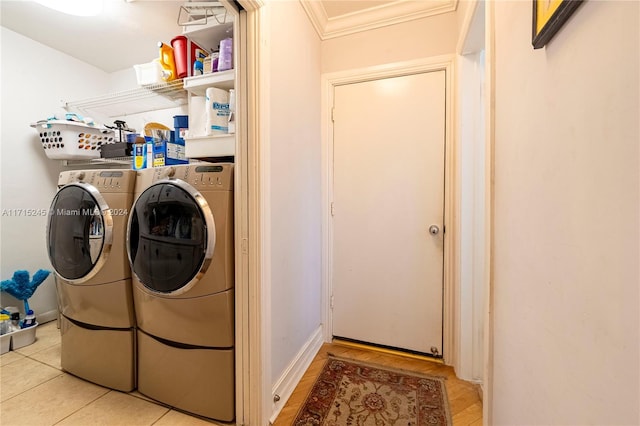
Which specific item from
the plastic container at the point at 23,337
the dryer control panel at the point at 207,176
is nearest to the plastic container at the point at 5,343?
the plastic container at the point at 23,337

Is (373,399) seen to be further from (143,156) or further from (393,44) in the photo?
(393,44)

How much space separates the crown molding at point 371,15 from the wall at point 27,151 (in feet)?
7.84

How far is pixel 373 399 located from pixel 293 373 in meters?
0.47

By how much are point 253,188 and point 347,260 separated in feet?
3.47

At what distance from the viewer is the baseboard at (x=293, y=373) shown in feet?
4.40

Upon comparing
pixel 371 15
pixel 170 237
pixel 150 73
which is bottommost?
pixel 170 237

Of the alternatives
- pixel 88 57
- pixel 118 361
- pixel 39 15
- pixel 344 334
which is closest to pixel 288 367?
pixel 344 334

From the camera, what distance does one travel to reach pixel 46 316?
2.27 m

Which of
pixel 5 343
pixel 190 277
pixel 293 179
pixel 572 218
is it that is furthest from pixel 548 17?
pixel 5 343

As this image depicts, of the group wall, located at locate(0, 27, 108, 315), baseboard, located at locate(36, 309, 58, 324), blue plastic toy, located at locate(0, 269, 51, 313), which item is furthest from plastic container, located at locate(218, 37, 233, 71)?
baseboard, located at locate(36, 309, 58, 324)

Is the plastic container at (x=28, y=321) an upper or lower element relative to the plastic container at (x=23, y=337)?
upper

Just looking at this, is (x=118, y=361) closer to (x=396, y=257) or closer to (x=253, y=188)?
(x=253, y=188)

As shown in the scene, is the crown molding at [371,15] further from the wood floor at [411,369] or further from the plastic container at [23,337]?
the plastic container at [23,337]

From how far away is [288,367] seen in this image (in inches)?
58.6
